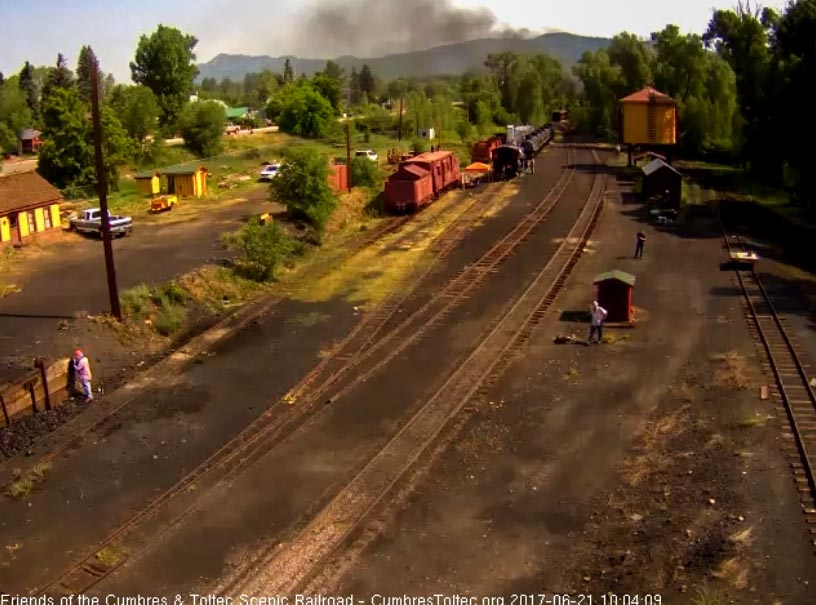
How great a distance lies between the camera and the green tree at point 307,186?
39.3 metres

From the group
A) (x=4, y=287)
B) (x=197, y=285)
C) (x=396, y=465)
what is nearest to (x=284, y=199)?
(x=197, y=285)

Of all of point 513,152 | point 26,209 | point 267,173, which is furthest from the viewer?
point 513,152

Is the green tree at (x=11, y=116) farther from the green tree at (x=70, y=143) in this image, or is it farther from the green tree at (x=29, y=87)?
the green tree at (x=70, y=143)

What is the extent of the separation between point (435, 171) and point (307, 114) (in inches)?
1624

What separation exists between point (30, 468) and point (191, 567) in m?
5.80

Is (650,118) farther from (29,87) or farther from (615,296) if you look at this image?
(29,87)

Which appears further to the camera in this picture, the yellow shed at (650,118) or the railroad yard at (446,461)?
the yellow shed at (650,118)

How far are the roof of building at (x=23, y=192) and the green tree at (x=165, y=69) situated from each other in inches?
1996

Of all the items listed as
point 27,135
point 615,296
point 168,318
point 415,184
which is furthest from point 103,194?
point 27,135

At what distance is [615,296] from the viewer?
25.8 metres

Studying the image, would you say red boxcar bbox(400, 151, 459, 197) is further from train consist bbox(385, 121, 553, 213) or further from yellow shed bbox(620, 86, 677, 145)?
yellow shed bbox(620, 86, 677, 145)

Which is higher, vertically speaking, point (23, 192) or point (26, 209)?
point (23, 192)
